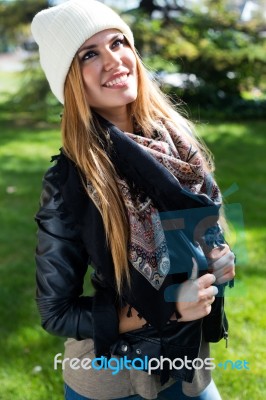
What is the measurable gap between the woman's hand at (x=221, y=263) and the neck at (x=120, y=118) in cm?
49

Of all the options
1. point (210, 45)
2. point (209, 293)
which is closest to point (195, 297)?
point (209, 293)

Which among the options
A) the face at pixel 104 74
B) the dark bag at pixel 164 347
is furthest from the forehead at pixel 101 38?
the dark bag at pixel 164 347

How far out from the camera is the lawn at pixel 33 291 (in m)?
2.78

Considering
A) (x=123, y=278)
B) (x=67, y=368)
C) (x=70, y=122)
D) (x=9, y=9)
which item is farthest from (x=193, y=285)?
(x=9, y=9)

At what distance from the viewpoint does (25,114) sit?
11562 millimetres

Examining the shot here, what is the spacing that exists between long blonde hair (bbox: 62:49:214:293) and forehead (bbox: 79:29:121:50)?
71mm

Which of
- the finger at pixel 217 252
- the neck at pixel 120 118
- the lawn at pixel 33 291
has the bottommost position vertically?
the lawn at pixel 33 291

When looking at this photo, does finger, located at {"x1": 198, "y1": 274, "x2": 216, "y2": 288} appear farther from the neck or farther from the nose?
Result: the nose

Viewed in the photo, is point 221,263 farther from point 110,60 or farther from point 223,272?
point 110,60

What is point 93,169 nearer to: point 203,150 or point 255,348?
point 203,150

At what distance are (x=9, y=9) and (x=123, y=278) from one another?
1036 cm

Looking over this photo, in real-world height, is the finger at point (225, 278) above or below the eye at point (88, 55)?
below

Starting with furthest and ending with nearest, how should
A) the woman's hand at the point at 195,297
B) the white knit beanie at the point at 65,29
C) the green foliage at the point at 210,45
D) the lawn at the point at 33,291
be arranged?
the green foliage at the point at 210,45
the lawn at the point at 33,291
the white knit beanie at the point at 65,29
the woman's hand at the point at 195,297

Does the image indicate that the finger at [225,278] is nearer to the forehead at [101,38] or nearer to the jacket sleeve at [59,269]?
the jacket sleeve at [59,269]
